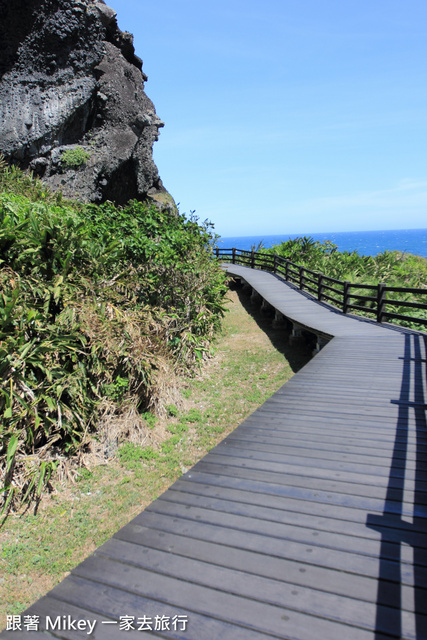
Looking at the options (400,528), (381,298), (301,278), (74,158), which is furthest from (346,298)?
(74,158)

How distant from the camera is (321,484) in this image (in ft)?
11.9

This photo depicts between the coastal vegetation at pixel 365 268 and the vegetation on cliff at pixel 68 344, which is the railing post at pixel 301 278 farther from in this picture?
the vegetation on cliff at pixel 68 344

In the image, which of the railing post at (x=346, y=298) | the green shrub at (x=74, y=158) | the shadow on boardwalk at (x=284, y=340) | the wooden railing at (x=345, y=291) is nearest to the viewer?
the wooden railing at (x=345, y=291)

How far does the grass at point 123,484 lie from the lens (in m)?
4.79

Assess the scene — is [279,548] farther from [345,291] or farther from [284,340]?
[284,340]

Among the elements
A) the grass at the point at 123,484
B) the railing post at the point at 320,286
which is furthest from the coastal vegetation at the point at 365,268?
the grass at the point at 123,484

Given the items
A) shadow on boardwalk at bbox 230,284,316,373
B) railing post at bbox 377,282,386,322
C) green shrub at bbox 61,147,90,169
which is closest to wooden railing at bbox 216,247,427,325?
railing post at bbox 377,282,386,322

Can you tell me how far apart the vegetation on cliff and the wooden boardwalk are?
2.97 m

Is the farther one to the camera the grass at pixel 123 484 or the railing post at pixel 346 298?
the railing post at pixel 346 298

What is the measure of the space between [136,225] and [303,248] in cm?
1473

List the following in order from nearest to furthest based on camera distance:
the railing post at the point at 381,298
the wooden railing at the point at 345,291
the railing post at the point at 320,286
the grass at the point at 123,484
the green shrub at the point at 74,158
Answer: the grass at the point at 123,484, the wooden railing at the point at 345,291, the railing post at the point at 381,298, the railing post at the point at 320,286, the green shrub at the point at 74,158

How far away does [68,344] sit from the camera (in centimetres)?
642

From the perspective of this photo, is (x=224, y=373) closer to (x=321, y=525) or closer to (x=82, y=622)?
(x=321, y=525)

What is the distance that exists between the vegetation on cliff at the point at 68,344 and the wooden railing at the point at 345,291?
18.8ft
